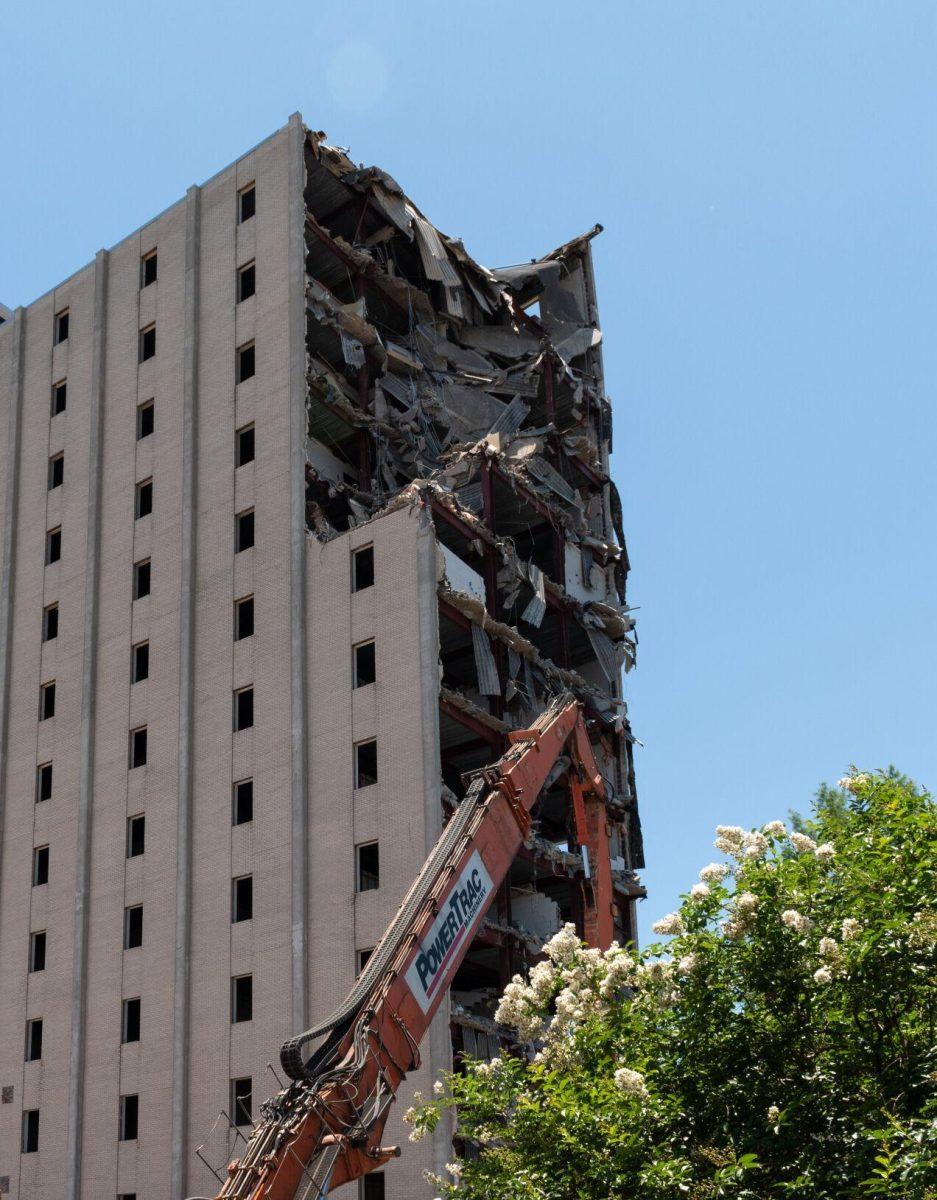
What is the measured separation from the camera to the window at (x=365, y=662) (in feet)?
139

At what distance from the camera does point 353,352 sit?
164ft

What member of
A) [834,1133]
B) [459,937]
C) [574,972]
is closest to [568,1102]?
[574,972]

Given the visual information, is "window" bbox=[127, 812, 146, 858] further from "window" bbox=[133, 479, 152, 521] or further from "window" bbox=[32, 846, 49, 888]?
"window" bbox=[133, 479, 152, 521]

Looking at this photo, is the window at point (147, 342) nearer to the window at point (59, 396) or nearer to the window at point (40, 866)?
the window at point (59, 396)

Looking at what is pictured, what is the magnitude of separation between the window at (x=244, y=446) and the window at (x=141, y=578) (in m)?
4.59

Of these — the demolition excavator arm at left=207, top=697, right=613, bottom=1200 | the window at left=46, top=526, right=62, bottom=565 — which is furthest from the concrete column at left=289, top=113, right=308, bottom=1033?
the demolition excavator arm at left=207, top=697, right=613, bottom=1200

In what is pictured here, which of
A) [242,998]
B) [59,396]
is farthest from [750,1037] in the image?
[59,396]

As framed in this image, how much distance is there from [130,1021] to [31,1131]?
4.88m

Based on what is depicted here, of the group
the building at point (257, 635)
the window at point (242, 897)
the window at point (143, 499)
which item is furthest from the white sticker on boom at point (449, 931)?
the window at point (143, 499)

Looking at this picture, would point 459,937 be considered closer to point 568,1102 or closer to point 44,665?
point 568,1102

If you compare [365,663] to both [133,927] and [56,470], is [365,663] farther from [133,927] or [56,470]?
[56,470]

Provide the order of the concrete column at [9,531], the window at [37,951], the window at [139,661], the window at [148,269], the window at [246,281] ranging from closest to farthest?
the window at [37,951]
the window at [139,661]
the window at [246,281]
the concrete column at [9,531]
the window at [148,269]

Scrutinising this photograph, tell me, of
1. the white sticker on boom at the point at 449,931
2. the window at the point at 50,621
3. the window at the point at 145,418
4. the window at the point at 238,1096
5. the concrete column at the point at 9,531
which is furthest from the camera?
the window at the point at 50,621

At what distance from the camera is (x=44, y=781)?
1950 inches
